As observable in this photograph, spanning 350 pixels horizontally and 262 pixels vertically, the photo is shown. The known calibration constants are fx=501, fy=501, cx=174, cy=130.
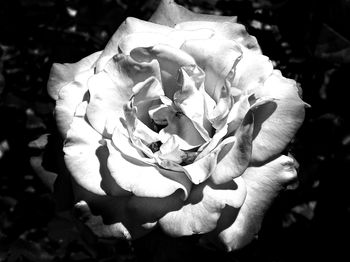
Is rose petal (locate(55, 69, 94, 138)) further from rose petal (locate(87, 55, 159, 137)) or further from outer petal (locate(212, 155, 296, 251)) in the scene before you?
outer petal (locate(212, 155, 296, 251))

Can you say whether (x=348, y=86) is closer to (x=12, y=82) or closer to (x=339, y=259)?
(x=339, y=259)

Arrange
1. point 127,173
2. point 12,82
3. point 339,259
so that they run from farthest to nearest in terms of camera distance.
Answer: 1. point 12,82
2. point 339,259
3. point 127,173

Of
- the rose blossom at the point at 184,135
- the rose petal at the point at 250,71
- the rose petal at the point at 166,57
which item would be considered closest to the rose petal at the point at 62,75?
the rose blossom at the point at 184,135

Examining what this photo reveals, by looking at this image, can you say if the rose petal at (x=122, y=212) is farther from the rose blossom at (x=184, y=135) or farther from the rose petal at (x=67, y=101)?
the rose petal at (x=67, y=101)

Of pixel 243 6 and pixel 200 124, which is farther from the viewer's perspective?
pixel 243 6

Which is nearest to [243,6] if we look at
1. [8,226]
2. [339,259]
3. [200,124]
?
[200,124]

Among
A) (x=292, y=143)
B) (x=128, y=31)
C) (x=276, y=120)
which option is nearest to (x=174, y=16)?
(x=128, y=31)

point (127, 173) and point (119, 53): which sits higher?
point (119, 53)

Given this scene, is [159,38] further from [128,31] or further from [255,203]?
[255,203]
